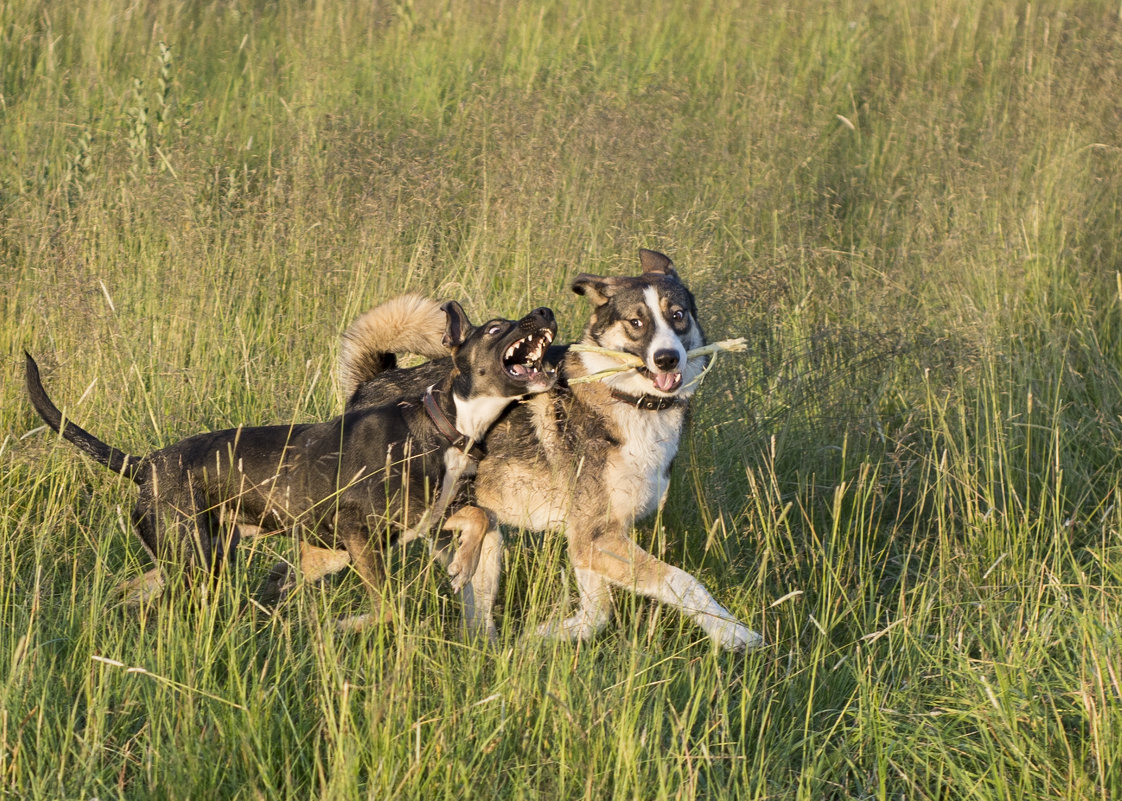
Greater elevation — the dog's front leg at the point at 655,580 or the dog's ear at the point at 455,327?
the dog's ear at the point at 455,327

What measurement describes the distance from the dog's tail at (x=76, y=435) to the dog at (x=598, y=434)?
101cm

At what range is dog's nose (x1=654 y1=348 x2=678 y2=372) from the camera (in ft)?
12.9

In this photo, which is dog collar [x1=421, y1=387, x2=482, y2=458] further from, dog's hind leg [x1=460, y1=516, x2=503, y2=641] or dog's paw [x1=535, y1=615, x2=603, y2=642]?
dog's paw [x1=535, y1=615, x2=603, y2=642]

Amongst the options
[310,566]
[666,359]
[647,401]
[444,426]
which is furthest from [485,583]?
[666,359]

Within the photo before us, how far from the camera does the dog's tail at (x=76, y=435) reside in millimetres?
3632

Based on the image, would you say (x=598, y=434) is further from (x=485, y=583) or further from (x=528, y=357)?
(x=485, y=583)

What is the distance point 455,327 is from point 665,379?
793 millimetres

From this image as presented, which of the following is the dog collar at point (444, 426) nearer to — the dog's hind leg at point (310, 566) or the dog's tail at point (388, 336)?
the dog's tail at point (388, 336)

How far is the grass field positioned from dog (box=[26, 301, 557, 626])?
0.19 m

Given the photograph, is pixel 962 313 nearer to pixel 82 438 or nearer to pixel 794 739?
pixel 794 739

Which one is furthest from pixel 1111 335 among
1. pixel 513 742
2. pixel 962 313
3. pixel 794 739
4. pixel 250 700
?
pixel 250 700

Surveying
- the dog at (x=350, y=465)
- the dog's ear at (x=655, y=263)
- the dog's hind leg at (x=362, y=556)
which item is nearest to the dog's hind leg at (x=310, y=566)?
the dog at (x=350, y=465)

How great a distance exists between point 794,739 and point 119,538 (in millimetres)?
2370

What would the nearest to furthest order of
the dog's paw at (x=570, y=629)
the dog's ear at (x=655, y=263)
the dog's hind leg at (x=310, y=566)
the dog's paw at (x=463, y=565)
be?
1. the dog's paw at (x=570, y=629)
2. the dog's paw at (x=463, y=565)
3. the dog's hind leg at (x=310, y=566)
4. the dog's ear at (x=655, y=263)
